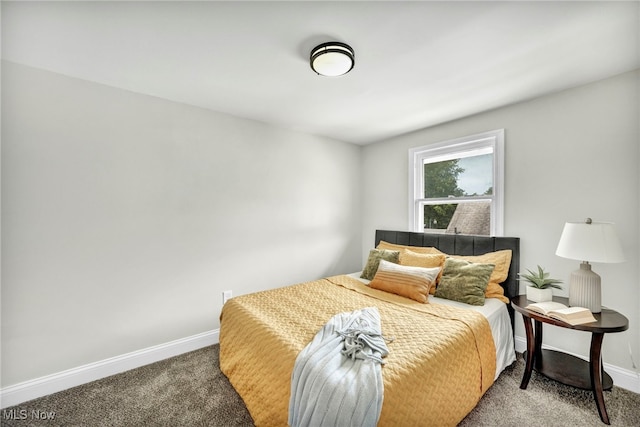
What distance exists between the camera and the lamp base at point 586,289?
1.79 m

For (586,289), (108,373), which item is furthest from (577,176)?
(108,373)

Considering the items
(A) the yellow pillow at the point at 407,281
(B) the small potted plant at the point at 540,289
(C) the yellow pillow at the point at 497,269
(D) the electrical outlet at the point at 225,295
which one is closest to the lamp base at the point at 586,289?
(B) the small potted plant at the point at 540,289

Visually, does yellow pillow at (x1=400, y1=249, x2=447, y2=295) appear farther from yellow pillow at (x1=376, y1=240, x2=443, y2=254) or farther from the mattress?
the mattress

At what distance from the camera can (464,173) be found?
→ 2943mm

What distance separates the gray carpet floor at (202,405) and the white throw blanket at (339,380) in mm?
678

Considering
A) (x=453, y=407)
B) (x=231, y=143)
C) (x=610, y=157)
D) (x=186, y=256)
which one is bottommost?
(x=453, y=407)

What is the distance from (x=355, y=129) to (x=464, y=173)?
134cm

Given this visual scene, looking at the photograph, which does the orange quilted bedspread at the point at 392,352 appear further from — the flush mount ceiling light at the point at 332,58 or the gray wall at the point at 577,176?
the flush mount ceiling light at the point at 332,58

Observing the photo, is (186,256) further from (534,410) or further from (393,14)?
(534,410)

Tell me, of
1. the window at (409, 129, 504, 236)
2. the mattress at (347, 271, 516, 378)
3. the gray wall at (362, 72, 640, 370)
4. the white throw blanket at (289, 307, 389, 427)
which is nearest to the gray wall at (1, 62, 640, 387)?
the gray wall at (362, 72, 640, 370)

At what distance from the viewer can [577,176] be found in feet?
7.09

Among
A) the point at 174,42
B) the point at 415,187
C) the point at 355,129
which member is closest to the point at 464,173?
the point at 415,187

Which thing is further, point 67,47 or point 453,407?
point 67,47

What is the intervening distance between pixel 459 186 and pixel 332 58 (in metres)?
2.10
